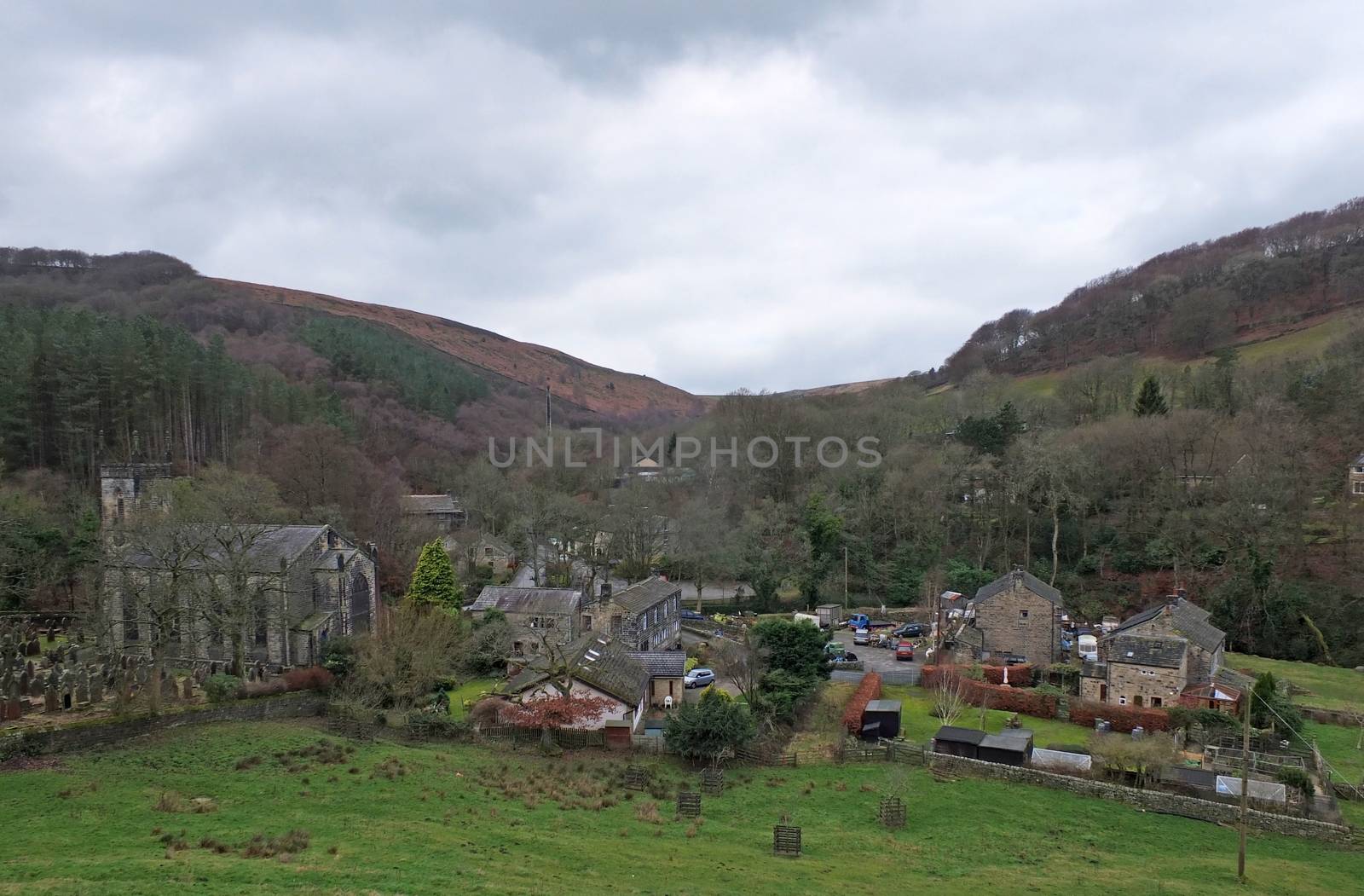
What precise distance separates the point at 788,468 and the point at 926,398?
2461 centimetres

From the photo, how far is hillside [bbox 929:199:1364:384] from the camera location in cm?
9569

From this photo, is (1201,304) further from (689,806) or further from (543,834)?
(543,834)

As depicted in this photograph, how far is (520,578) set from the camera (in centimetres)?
5381

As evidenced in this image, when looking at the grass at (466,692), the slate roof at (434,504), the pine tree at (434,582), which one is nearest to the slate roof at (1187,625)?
the grass at (466,692)

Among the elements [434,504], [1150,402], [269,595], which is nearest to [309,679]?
[269,595]

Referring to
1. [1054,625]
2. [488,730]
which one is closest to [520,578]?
[488,730]

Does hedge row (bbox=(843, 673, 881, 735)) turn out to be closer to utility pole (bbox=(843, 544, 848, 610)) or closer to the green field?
the green field

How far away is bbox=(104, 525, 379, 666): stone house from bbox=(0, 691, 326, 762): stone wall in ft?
14.8

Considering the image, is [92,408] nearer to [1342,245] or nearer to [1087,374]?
[1087,374]

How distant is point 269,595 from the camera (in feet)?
117

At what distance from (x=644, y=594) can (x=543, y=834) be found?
2558 centimetres

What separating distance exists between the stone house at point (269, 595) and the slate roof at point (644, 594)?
1354 cm

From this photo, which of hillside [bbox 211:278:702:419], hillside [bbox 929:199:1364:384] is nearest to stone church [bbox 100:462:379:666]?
hillside [bbox 929:199:1364:384]

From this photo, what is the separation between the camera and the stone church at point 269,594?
33.3 meters
